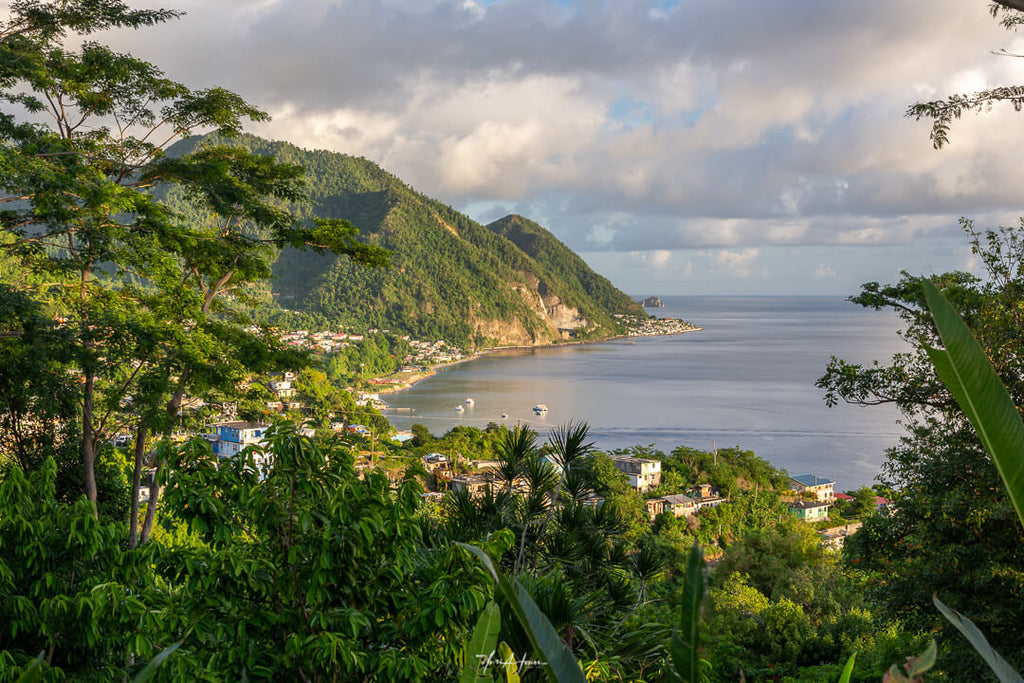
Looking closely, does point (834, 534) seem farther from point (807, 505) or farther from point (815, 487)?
point (815, 487)

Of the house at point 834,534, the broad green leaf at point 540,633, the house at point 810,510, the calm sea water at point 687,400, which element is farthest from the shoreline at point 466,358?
the broad green leaf at point 540,633

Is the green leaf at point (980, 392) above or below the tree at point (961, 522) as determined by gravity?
above

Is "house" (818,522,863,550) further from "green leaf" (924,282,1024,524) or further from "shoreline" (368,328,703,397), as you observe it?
"shoreline" (368,328,703,397)

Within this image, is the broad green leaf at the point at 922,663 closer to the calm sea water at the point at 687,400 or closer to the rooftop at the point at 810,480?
the calm sea water at the point at 687,400

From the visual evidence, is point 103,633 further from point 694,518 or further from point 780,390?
point 780,390

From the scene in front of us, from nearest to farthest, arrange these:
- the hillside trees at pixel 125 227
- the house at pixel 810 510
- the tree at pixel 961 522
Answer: the tree at pixel 961 522 < the hillside trees at pixel 125 227 < the house at pixel 810 510

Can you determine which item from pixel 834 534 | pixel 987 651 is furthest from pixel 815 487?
pixel 987 651
